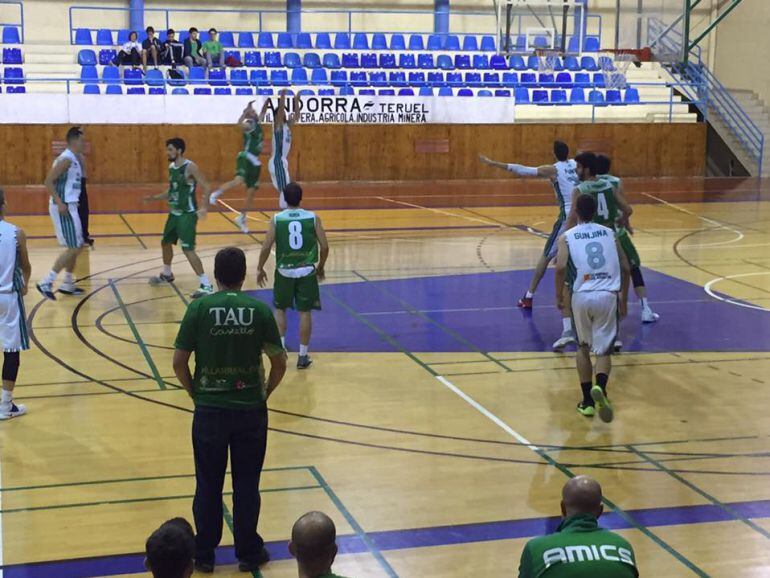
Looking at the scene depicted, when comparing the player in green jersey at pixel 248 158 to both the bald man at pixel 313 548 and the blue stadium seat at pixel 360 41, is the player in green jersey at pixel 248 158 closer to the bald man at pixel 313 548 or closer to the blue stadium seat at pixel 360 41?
the blue stadium seat at pixel 360 41

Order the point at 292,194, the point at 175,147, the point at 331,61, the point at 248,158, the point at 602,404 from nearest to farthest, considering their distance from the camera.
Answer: the point at 602,404 → the point at 292,194 → the point at 175,147 → the point at 248,158 → the point at 331,61

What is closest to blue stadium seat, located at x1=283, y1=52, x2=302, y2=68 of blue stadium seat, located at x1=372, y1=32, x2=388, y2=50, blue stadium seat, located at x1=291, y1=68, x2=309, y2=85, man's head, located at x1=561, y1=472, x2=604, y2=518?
blue stadium seat, located at x1=291, y1=68, x2=309, y2=85

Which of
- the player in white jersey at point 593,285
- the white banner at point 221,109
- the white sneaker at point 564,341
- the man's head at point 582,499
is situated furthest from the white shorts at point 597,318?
the white banner at point 221,109

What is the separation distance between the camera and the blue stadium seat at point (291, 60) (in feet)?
96.4

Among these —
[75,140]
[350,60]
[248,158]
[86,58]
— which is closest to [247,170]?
[248,158]

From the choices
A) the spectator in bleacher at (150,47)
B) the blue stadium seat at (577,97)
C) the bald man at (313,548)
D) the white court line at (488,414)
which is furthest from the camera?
the blue stadium seat at (577,97)

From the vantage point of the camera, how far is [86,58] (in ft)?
91.5

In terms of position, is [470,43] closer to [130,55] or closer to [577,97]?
[577,97]

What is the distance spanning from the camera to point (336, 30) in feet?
111

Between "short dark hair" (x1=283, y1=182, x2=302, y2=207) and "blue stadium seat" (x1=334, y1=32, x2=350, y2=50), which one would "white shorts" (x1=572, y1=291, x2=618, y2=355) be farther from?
"blue stadium seat" (x1=334, y1=32, x2=350, y2=50)

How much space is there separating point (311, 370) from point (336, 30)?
24.8 metres

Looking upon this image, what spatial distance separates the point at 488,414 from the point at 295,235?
2.53m

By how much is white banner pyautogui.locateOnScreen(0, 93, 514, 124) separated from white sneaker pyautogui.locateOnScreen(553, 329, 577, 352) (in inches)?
641

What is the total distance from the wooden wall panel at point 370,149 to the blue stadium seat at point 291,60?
2907 millimetres
